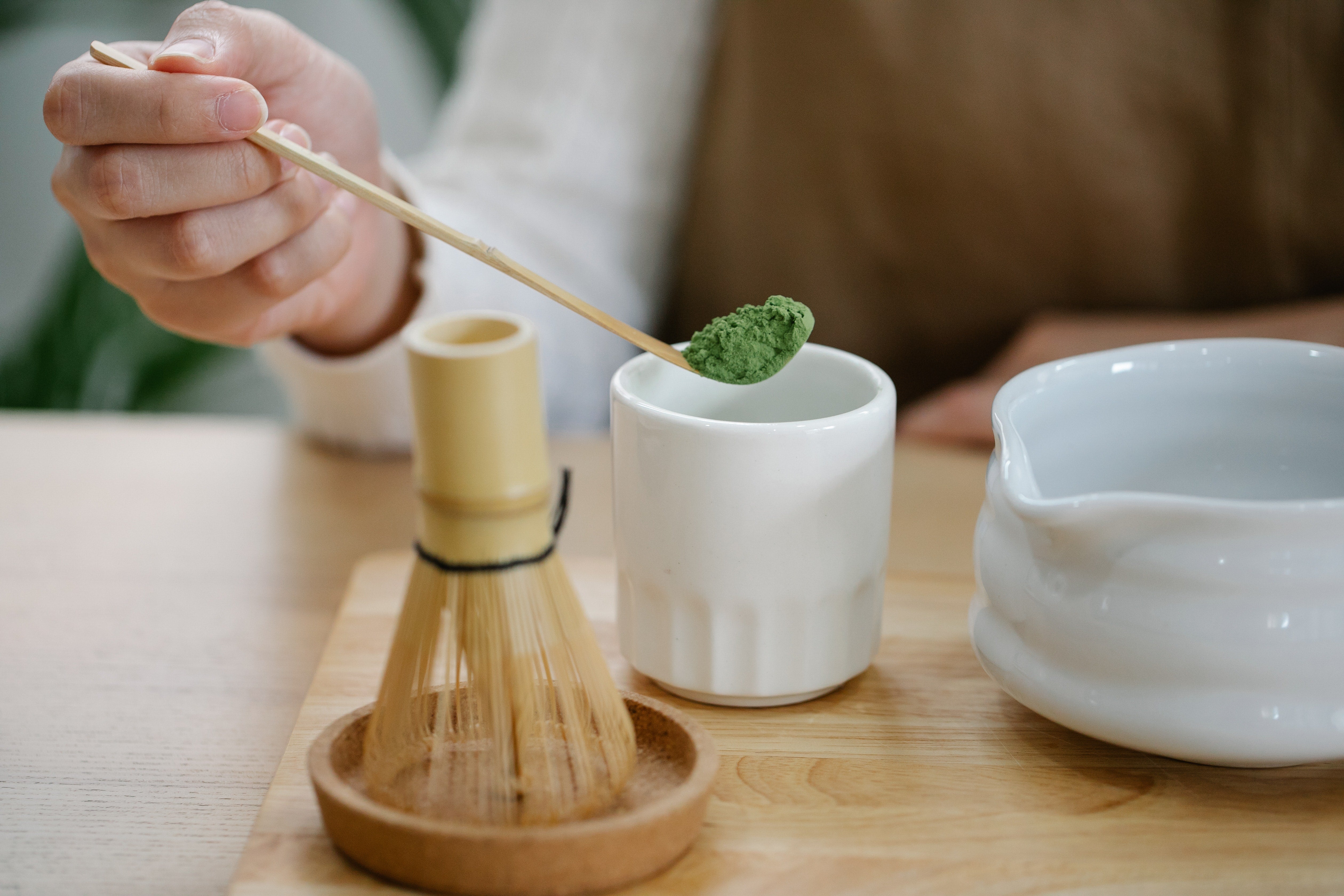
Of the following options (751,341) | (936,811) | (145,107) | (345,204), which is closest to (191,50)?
(145,107)

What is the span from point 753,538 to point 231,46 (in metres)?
0.30

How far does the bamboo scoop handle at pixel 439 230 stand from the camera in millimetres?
353

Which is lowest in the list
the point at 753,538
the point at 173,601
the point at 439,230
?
the point at 173,601

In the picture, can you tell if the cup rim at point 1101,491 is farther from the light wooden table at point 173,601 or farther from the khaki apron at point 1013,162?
the khaki apron at point 1013,162

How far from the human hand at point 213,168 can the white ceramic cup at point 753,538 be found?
0.17 metres

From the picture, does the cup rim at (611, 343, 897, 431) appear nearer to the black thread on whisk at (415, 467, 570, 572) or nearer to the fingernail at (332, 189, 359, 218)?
the black thread on whisk at (415, 467, 570, 572)

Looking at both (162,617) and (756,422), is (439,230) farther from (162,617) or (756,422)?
(162,617)

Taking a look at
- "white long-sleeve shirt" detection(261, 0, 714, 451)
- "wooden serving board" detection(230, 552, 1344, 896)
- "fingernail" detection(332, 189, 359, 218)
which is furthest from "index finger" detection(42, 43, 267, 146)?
"white long-sleeve shirt" detection(261, 0, 714, 451)

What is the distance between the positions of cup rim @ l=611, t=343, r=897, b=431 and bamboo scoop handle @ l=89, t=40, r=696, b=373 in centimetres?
2

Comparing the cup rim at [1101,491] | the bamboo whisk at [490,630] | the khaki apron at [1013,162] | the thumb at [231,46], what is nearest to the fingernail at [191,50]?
the thumb at [231,46]

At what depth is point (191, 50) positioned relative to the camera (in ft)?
1.38

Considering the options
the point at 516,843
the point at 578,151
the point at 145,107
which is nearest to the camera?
the point at 516,843

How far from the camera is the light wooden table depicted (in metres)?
0.39

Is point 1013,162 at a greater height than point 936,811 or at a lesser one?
greater
